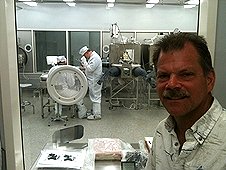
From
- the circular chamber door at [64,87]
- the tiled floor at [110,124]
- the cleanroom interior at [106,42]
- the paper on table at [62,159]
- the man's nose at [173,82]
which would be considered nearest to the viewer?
the man's nose at [173,82]

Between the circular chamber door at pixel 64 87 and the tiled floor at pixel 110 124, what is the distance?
5.65 feet

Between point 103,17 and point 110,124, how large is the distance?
13.4 ft

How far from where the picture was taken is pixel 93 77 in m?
5.32

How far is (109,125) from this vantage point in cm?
465

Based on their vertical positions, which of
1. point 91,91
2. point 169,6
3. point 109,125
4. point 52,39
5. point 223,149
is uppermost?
Result: point 169,6

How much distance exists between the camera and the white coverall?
202 inches

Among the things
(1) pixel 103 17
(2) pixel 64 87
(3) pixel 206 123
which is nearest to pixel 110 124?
(2) pixel 64 87

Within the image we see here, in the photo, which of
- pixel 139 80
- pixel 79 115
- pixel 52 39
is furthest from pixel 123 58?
pixel 52 39

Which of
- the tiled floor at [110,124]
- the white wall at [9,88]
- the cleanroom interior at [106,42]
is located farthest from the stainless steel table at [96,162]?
the cleanroom interior at [106,42]

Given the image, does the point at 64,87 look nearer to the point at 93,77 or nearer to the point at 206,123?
the point at 206,123

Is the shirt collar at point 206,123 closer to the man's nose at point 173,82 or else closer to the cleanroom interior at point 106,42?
the man's nose at point 173,82

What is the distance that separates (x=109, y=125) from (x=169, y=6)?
16.5 ft

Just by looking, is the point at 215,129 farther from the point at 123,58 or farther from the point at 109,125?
the point at 123,58

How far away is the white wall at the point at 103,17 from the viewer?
24.5ft
